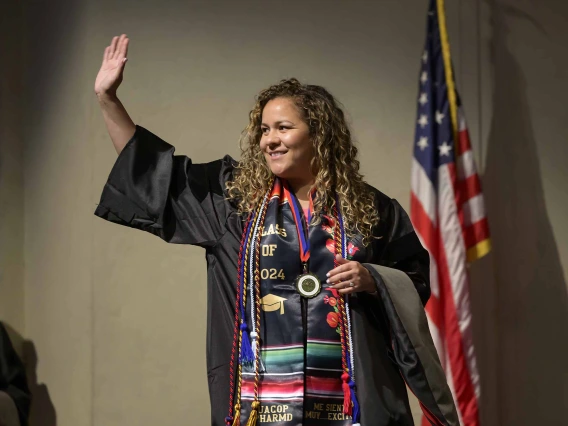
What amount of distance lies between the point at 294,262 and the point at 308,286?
8cm

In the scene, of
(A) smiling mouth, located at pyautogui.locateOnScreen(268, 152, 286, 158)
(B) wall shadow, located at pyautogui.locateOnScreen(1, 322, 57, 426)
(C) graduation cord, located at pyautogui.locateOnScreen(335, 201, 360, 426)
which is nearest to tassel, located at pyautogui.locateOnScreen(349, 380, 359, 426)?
(C) graduation cord, located at pyautogui.locateOnScreen(335, 201, 360, 426)

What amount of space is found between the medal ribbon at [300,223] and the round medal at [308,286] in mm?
52

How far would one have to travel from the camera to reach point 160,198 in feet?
7.72

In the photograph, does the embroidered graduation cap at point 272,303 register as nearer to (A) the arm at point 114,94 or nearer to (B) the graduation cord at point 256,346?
(B) the graduation cord at point 256,346

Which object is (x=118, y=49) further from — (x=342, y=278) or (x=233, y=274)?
(x=342, y=278)

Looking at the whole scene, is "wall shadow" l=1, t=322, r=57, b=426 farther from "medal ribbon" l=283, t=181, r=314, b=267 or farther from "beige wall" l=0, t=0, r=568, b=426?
"medal ribbon" l=283, t=181, r=314, b=267

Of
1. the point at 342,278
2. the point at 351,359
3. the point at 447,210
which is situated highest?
the point at 447,210

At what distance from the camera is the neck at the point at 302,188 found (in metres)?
2.41

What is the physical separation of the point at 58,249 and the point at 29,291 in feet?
0.94

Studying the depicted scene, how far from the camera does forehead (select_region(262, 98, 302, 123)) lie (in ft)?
7.75

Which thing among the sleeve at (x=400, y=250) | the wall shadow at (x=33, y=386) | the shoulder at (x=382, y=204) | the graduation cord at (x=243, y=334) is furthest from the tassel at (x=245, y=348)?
the wall shadow at (x=33, y=386)

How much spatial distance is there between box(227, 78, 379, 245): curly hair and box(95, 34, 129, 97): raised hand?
416mm

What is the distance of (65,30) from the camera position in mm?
3604

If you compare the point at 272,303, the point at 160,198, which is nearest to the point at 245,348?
the point at 272,303
